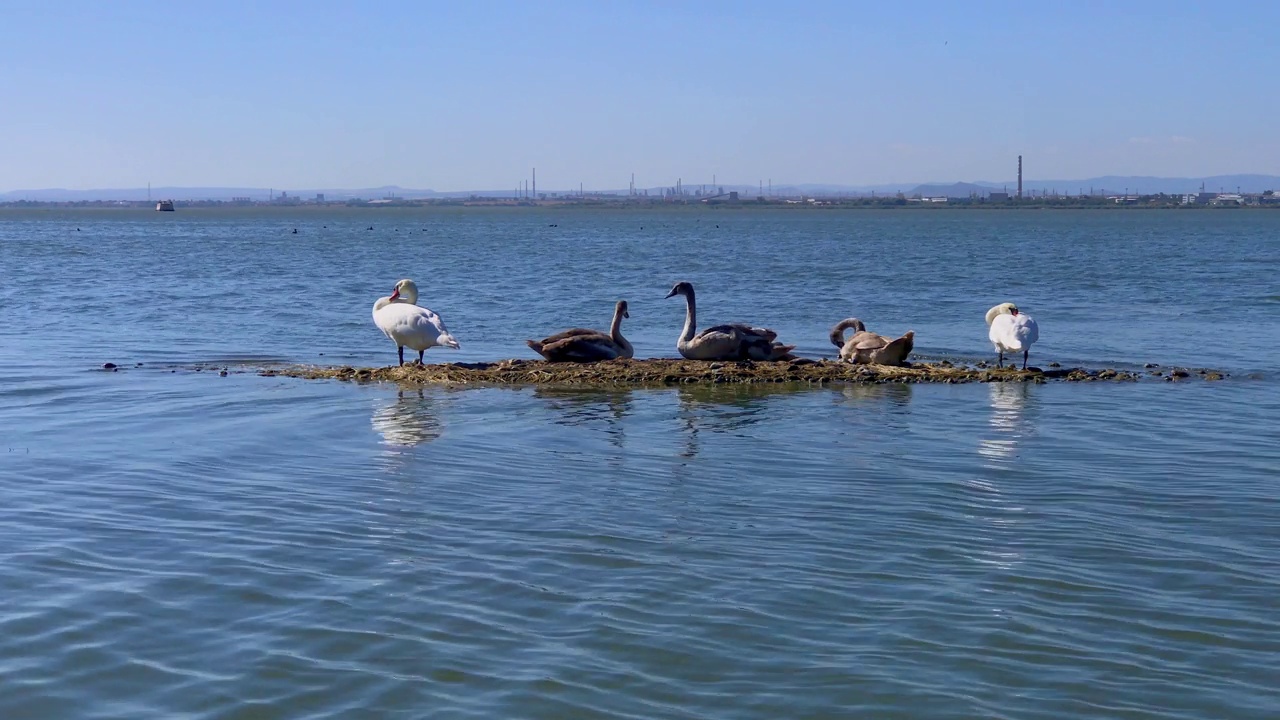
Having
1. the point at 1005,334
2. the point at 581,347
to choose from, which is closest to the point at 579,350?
the point at 581,347

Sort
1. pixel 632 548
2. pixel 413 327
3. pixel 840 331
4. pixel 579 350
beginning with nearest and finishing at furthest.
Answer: pixel 632 548, pixel 413 327, pixel 579 350, pixel 840 331

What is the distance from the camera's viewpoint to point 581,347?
16.5 m

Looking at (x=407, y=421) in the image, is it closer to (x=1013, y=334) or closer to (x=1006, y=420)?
(x=1006, y=420)

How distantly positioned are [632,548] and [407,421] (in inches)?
199

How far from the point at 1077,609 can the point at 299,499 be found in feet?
16.6

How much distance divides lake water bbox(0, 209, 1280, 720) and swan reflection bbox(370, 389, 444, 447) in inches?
2.2

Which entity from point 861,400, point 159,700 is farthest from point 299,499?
point 861,400

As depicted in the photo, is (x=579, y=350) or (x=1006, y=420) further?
(x=579, y=350)

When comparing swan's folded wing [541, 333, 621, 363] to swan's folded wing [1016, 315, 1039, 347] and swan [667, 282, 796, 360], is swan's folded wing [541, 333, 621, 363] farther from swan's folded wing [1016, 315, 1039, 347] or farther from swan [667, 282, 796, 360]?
swan's folded wing [1016, 315, 1039, 347]

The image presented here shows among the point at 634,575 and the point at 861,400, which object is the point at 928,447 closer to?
the point at 861,400

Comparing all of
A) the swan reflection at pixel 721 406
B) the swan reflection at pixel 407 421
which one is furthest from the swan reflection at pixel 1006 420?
the swan reflection at pixel 407 421

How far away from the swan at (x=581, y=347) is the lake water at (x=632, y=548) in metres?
1.49

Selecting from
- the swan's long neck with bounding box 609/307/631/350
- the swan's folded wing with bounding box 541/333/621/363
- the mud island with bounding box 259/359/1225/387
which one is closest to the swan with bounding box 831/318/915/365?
the mud island with bounding box 259/359/1225/387

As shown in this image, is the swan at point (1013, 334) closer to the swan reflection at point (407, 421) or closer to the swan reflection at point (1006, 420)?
the swan reflection at point (1006, 420)
